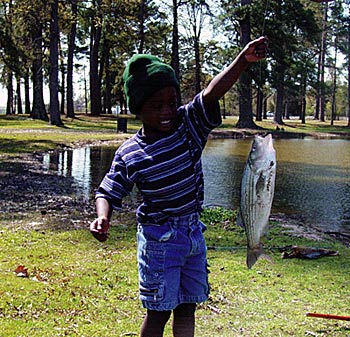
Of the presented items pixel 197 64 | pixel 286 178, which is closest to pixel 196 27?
pixel 197 64

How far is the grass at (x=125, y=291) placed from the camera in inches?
140

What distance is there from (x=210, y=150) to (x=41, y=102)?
13634 mm

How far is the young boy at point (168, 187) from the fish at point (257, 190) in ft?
0.83

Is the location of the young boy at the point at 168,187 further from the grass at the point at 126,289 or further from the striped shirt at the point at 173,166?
the grass at the point at 126,289

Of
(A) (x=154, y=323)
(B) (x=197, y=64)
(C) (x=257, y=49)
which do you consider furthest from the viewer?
(B) (x=197, y=64)

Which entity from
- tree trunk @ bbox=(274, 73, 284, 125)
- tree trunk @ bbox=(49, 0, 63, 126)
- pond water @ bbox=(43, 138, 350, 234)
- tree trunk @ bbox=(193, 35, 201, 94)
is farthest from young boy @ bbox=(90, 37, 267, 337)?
tree trunk @ bbox=(193, 35, 201, 94)

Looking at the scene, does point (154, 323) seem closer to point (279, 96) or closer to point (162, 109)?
point (162, 109)

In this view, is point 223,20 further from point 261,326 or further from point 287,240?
point 261,326

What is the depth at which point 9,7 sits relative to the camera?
2309cm

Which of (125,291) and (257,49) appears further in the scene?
(125,291)

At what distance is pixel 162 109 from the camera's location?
8.66 ft

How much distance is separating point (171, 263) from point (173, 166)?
475 mm

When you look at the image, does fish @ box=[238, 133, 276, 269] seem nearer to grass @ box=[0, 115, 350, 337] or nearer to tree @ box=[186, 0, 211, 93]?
grass @ box=[0, 115, 350, 337]

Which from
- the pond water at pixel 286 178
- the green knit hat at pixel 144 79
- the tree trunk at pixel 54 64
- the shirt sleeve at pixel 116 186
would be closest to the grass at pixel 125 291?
the shirt sleeve at pixel 116 186
